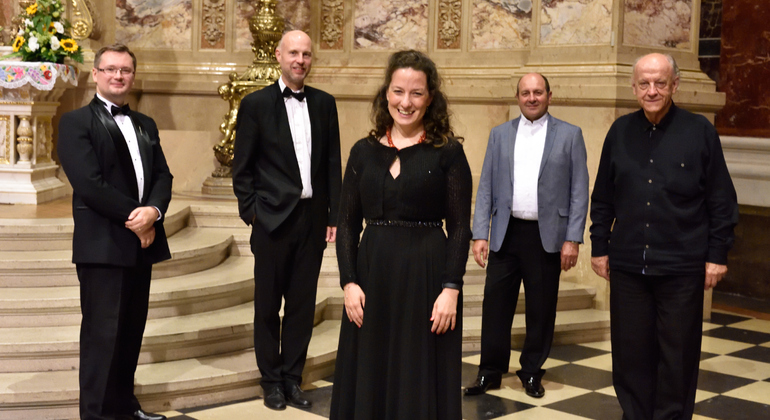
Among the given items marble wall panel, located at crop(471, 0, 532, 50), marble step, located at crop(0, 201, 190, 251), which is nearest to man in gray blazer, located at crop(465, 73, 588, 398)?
marble step, located at crop(0, 201, 190, 251)

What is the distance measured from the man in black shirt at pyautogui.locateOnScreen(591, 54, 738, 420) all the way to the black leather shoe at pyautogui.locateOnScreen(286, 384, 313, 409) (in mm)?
1472

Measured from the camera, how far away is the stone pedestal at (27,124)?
6574 millimetres

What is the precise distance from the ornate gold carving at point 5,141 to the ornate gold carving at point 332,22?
2.91 m

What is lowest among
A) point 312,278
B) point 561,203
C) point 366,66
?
point 312,278

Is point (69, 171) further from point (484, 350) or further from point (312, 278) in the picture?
point (484, 350)

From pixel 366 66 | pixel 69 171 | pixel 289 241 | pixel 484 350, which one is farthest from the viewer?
pixel 366 66

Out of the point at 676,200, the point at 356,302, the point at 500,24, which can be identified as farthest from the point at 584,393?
the point at 500,24

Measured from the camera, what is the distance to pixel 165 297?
15.9ft

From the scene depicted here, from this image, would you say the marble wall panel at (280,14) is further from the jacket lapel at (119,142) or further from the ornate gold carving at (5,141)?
the jacket lapel at (119,142)

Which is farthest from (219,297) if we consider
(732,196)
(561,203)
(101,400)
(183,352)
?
(732,196)

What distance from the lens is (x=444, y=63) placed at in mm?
7918

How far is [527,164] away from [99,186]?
2181mm

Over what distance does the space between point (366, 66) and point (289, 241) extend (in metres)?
4.05

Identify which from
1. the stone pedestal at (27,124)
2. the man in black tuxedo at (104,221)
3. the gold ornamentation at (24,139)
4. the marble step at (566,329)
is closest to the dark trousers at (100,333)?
the man in black tuxedo at (104,221)
